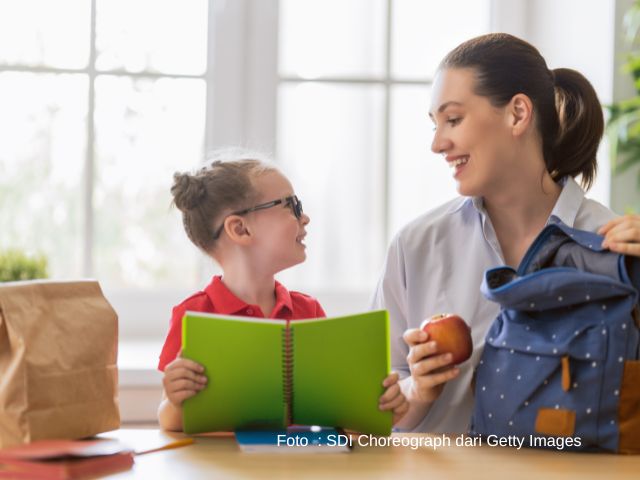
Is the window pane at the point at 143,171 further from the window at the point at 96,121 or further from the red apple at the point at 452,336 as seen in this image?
the red apple at the point at 452,336

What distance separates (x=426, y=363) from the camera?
1500 mm

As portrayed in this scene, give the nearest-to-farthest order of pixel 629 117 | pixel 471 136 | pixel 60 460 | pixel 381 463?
pixel 60 460 < pixel 381 463 < pixel 471 136 < pixel 629 117

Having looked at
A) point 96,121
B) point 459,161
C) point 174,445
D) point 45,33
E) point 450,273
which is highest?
point 45,33

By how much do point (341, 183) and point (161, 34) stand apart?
0.67 m

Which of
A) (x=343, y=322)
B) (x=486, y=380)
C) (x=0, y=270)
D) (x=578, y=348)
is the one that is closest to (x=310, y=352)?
(x=343, y=322)

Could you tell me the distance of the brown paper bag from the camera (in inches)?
50.2

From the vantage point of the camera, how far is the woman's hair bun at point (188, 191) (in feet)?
6.00

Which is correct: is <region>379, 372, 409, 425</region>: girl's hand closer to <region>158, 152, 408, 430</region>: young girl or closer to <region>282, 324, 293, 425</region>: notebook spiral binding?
<region>282, 324, 293, 425</region>: notebook spiral binding

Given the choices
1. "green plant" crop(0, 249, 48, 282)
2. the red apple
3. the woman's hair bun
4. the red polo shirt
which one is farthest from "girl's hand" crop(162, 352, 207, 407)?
"green plant" crop(0, 249, 48, 282)

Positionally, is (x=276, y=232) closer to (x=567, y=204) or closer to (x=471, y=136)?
(x=471, y=136)

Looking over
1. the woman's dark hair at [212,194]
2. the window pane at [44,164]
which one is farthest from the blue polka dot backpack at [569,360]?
the window pane at [44,164]

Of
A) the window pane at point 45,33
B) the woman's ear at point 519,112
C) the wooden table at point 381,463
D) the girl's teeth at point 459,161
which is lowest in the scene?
the wooden table at point 381,463

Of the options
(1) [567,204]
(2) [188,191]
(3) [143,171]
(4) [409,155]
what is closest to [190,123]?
(3) [143,171]

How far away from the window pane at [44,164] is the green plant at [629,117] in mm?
1447
